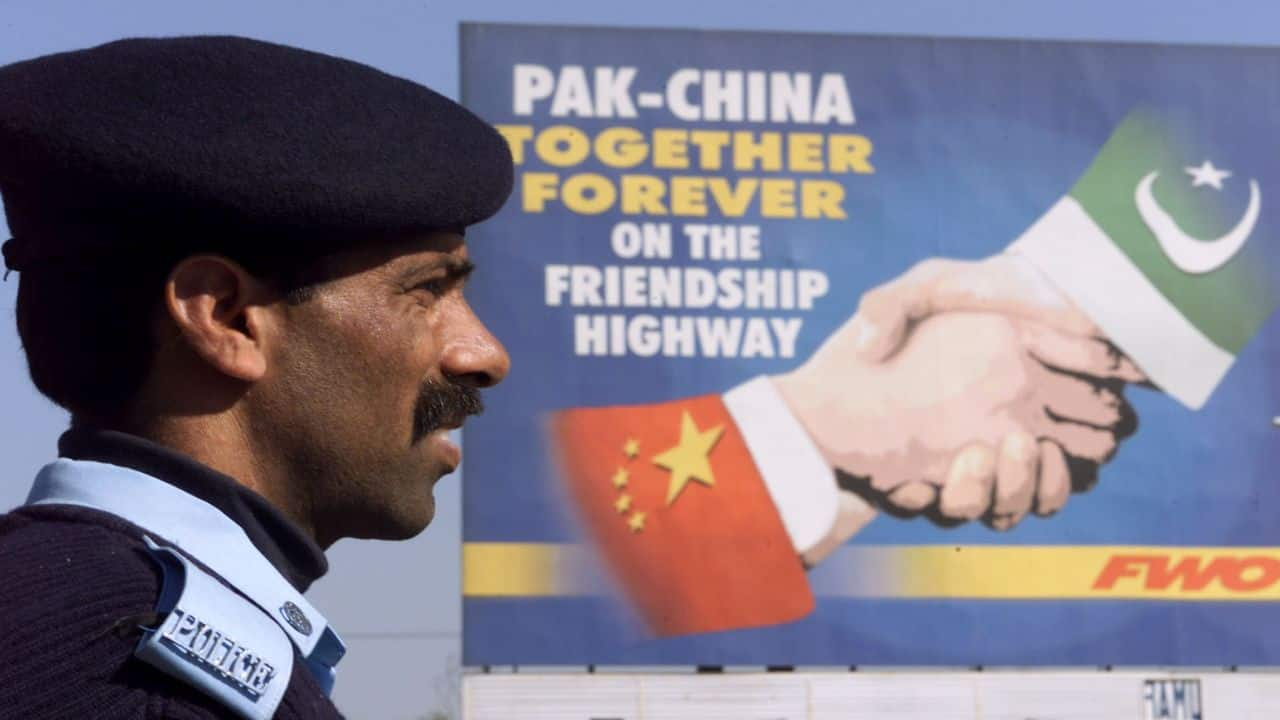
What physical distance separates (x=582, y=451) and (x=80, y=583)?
13367mm

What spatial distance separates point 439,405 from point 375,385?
0.07 metres

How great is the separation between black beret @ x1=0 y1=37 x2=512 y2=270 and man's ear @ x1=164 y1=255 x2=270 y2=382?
0.07ft

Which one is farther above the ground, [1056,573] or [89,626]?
[1056,573]

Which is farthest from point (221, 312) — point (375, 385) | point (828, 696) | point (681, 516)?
point (828, 696)

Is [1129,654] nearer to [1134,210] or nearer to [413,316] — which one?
[1134,210]

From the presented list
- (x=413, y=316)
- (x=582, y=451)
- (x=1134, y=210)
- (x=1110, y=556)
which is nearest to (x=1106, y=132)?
(x=1134, y=210)

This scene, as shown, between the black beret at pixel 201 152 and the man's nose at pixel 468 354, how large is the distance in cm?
10

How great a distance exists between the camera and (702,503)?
1473 centimetres

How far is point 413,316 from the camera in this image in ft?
5.08

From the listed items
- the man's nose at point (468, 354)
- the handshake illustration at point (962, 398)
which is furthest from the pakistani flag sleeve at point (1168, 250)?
the man's nose at point (468, 354)

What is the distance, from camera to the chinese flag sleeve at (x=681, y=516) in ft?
48.0

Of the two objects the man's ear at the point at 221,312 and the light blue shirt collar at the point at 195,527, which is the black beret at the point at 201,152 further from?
the light blue shirt collar at the point at 195,527

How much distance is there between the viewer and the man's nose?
1584mm

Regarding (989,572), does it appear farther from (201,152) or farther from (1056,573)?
(201,152)
